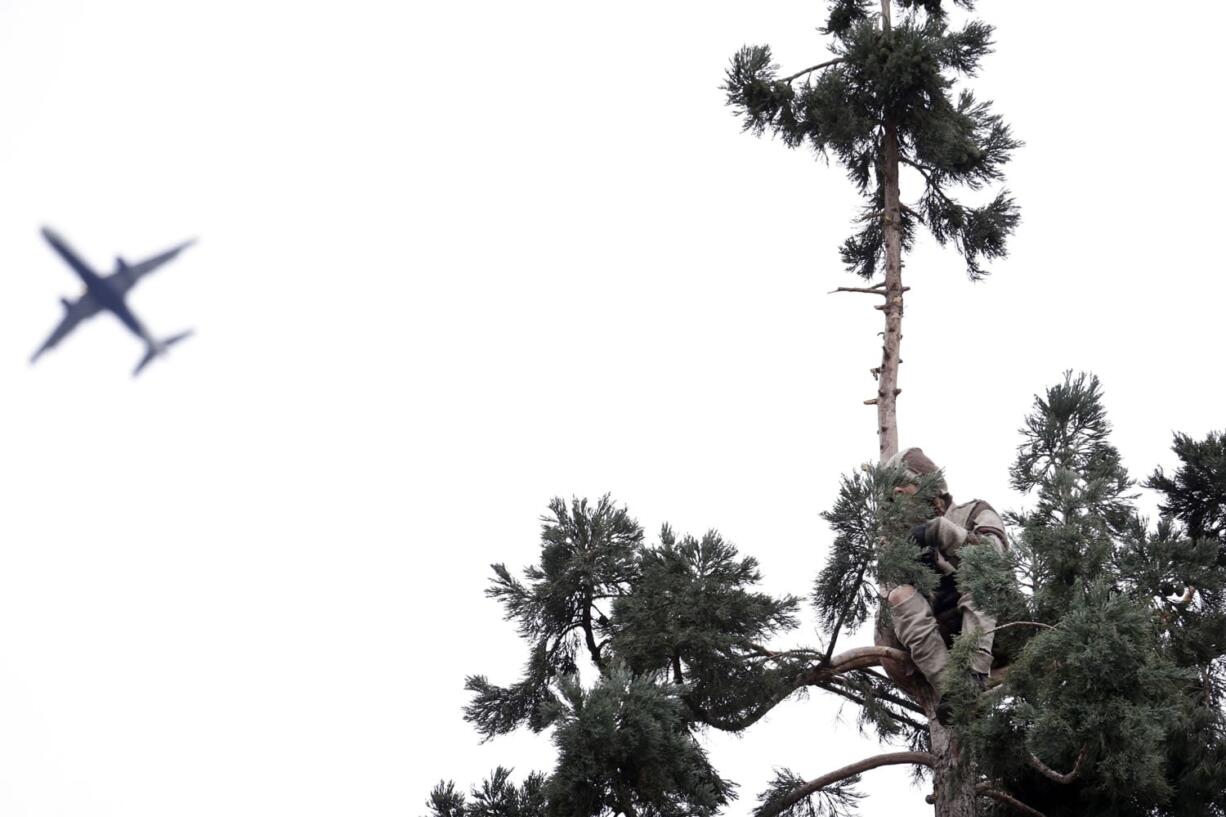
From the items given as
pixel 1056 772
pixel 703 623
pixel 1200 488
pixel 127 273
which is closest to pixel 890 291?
pixel 1200 488

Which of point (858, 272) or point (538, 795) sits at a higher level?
point (858, 272)

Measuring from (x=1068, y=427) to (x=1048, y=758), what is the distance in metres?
2.28

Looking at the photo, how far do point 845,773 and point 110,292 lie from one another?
669cm

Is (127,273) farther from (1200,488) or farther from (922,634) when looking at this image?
(1200,488)

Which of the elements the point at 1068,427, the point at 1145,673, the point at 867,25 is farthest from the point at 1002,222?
the point at 1145,673

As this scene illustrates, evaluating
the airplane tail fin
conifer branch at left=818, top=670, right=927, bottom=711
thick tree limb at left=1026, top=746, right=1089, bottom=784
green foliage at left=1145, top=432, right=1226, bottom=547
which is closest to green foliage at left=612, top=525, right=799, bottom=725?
conifer branch at left=818, top=670, right=927, bottom=711

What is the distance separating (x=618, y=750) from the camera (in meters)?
6.52

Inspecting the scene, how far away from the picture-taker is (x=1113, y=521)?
7785 mm

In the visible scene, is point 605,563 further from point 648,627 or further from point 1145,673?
point 1145,673

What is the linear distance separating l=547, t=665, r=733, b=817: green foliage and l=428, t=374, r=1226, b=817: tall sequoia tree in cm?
1

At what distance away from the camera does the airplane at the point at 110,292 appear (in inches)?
139

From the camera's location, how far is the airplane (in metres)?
3.53

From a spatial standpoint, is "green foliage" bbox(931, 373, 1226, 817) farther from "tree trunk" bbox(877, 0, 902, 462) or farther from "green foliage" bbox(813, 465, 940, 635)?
"tree trunk" bbox(877, 0, 902, 462)

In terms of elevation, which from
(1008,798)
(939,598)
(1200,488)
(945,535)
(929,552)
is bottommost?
(1008,798)
